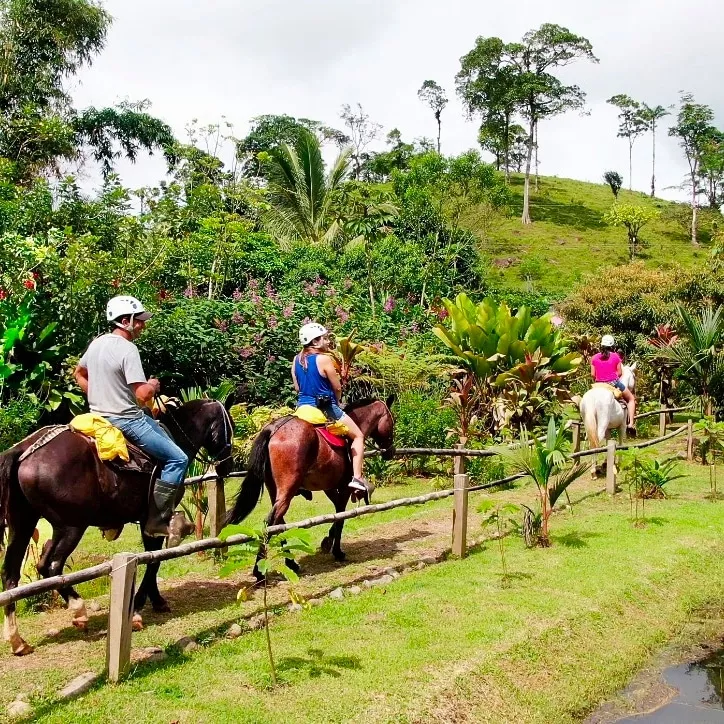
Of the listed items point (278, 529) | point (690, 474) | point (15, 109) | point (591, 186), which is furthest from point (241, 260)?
point (591, 186)

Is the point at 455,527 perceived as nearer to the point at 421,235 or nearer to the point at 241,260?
the point at 241,260

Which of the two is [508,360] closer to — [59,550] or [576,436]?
[576,436]

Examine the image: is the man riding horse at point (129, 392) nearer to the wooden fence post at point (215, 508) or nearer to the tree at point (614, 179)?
the wooden fence post at point (215, 508)

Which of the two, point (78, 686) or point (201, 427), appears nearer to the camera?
point (78, 686)

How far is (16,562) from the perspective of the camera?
5023mm

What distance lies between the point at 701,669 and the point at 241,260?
629 inches

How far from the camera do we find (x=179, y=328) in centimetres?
1352

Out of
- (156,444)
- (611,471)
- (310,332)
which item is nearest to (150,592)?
(156,444)

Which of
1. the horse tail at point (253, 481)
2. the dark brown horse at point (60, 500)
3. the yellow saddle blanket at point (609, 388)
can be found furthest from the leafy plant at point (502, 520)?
the yellow saddle blanket at point (609, 388)

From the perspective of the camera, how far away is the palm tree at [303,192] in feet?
89.3

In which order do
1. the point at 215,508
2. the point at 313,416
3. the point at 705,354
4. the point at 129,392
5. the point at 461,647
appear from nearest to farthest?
the point at 461,647 < the point at 129,392 < the point at 313,416 < the point at 215,508 < the point at 705,354

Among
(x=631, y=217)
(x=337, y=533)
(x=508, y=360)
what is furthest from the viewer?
(x=631, y=217)

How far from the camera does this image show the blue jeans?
5.34m

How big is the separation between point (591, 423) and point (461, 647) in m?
7.42
